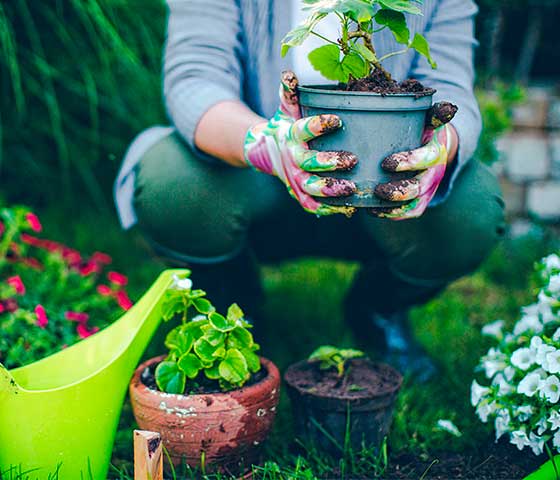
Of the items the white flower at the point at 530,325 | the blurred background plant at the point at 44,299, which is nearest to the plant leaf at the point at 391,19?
the white flower at the point at 530,325

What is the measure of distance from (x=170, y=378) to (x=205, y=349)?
77mm

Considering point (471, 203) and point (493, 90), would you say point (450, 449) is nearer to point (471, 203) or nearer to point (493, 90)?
point (471, 203)

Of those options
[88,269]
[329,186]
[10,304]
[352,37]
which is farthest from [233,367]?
[88,269]

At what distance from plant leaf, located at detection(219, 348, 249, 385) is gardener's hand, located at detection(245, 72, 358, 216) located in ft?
0.83

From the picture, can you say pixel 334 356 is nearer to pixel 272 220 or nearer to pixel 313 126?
pixel 272 220

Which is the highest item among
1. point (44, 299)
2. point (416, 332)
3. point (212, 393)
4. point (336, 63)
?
point (336, 63)

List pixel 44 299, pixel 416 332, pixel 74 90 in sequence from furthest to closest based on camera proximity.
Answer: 1. pixel 74 90
2. pixel 416 332
3. pixel 44 299

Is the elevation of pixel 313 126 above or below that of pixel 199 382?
above

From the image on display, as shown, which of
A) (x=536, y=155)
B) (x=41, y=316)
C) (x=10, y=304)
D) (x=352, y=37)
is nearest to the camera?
(x=352, y=37)

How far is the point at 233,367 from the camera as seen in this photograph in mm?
1146

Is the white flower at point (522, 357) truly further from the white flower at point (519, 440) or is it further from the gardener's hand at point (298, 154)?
the gardener's hand at point (298, 154)

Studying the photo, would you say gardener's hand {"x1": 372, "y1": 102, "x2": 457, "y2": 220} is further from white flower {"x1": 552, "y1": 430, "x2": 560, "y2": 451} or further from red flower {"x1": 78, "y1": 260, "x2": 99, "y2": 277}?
red flower {"x1": 78, "y1": 260, "x2": 99, "y2": 277}

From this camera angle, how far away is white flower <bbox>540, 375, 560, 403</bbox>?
1.15 metres

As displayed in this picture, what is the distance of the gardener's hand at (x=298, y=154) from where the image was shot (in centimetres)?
106
